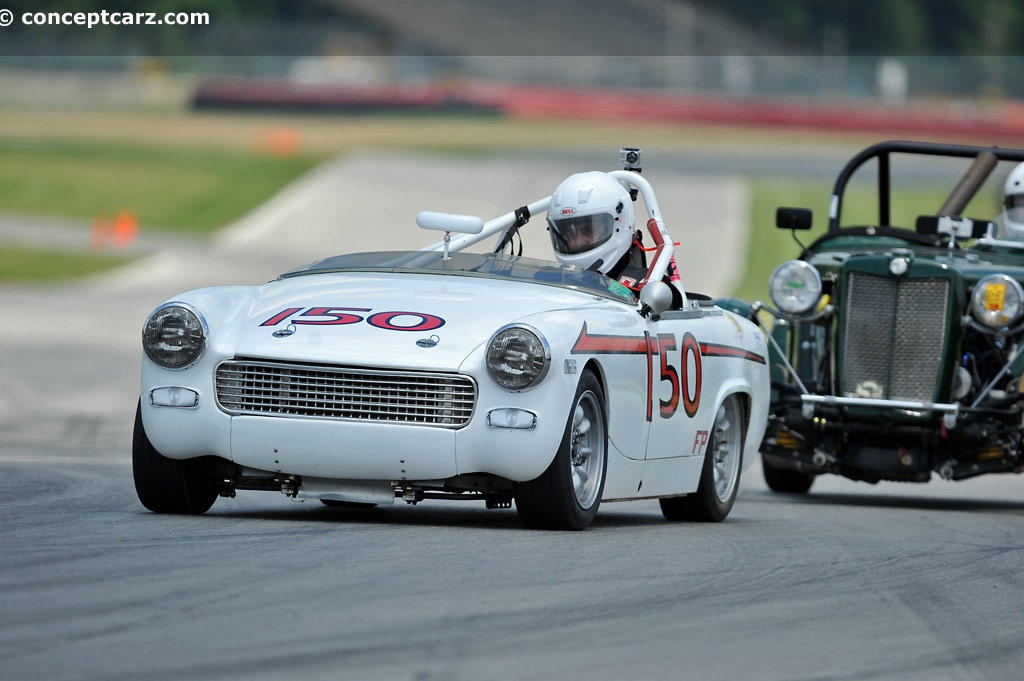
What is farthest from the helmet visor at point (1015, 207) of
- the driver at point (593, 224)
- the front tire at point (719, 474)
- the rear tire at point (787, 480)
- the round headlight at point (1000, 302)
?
the driver at point (593, 224)

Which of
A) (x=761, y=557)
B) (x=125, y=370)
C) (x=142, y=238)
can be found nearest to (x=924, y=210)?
(x=142, y=238)

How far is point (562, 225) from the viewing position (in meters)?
8.89

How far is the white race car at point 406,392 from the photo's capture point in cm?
A: 684

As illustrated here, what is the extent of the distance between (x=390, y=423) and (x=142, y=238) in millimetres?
27245

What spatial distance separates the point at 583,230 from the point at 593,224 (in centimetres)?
6

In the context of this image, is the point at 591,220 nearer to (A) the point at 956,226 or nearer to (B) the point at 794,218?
(B) the point at 794,218

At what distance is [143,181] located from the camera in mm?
39375

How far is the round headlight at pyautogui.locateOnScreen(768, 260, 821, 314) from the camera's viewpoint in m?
11.0

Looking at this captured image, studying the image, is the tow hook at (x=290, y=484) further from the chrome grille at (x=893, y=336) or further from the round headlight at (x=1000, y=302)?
the round headlight at (x=1000, y=302)

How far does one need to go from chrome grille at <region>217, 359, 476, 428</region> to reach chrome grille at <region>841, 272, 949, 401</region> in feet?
15.5

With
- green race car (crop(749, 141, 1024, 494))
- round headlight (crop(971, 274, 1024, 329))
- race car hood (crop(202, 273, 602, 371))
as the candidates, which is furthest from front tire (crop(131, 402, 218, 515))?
round headlight (crop(971, 274, 1024, 329))

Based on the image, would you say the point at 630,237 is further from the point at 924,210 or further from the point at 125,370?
the point at 924,210

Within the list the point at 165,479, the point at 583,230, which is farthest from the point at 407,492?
the point at 583,230

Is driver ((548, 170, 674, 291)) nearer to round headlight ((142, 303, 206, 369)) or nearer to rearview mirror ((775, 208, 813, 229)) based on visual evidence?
round headlight ((142, 303, 206, 369))
